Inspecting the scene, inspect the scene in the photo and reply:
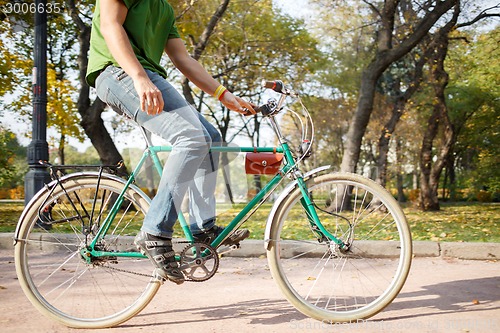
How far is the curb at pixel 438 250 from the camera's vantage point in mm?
5805

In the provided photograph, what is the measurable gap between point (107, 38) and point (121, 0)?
0.22m

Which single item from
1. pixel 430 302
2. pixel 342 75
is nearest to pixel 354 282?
pixel 430 302

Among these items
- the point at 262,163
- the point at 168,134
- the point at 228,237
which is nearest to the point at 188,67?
the point at 168,134

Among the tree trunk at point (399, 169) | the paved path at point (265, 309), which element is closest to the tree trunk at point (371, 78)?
the paved path at point (265, 309)

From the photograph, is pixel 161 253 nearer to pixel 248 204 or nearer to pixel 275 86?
pixel 248 204

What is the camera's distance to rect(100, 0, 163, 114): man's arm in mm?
2846

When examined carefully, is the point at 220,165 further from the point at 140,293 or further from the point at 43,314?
the point at 43,314

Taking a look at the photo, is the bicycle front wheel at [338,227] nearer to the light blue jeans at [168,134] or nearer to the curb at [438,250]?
the light blue jeans at [168,134]

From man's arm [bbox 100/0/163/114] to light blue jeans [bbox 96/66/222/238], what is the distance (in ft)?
0.38

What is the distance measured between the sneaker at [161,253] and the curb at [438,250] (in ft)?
9.57

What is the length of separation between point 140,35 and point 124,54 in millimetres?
276

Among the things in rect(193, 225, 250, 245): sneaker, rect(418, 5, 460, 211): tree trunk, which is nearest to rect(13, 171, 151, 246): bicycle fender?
rect(193, 225, 250, 245): sneaker

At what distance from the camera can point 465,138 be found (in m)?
29.8

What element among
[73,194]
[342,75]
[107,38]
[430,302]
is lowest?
[430,302]
